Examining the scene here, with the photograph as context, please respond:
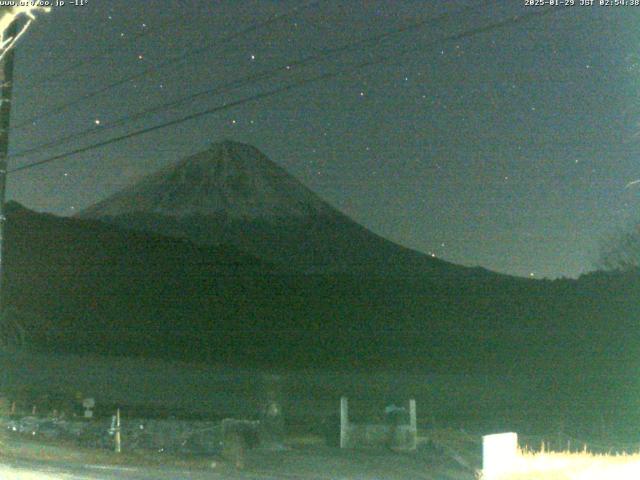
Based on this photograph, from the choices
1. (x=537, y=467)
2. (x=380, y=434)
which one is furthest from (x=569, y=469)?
(x=380, y=434)

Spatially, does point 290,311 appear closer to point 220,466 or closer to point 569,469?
point 220,466

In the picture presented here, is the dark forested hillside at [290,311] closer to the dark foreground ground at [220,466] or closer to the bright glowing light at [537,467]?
the dark foreground ground at [220,466]

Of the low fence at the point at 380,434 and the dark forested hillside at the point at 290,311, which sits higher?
the dark forested hillside at the point at 290,311

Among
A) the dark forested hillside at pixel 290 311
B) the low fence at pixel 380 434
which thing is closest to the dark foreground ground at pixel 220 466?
the low fence at pixel 380 434

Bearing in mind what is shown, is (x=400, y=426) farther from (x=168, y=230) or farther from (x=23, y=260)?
(x=168, y=230)

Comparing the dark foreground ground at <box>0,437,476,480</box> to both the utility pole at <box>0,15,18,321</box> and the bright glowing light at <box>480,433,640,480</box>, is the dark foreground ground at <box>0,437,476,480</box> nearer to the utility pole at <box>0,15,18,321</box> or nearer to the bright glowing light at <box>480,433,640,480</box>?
the bright glowing light at <box>480,433,640,480</box>

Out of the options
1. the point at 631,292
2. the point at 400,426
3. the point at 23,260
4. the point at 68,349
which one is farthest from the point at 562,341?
the point at 23,260

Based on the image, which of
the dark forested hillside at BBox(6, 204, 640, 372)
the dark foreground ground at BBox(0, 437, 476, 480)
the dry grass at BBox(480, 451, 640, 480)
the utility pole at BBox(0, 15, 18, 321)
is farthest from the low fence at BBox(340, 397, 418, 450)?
the dark forested hillside at BBox(6, 204, 640, 372)

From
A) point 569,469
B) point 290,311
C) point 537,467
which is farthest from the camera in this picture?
point 290,311
